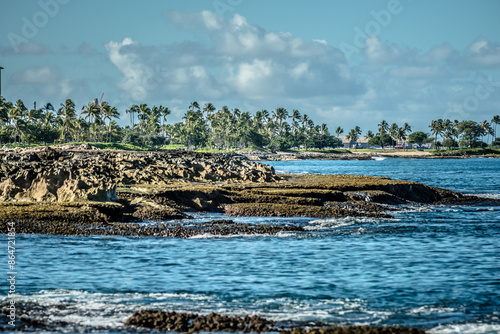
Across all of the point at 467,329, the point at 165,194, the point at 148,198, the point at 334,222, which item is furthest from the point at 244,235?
the point at 467,329

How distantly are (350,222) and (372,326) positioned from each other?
724 inches

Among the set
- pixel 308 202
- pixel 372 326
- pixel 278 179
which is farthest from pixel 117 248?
pixel 278 179

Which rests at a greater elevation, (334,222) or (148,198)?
(148,198)

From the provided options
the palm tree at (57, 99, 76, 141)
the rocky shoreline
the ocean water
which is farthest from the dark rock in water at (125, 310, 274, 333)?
the palm tree at (57, 99, 76, 141)

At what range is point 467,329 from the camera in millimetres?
12297

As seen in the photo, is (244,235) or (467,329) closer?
(467,329)

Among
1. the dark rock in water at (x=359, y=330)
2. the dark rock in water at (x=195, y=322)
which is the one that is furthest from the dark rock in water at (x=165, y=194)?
the dark rock in water at (x=359, y=330)

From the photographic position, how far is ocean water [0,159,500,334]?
13312 millimetres

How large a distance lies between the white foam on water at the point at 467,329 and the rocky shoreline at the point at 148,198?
14.7 meters

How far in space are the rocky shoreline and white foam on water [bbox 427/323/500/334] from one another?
48.4 feet

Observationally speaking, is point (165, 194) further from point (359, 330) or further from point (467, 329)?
point (467, 329)

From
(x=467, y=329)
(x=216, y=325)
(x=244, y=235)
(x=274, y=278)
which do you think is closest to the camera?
(x=216, y=325)

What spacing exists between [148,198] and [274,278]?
17.9m

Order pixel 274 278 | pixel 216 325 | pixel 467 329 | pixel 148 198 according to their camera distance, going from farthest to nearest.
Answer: pixel 148 198 → pixel 274 278 → pixel 467 329 → pixel 216 325
